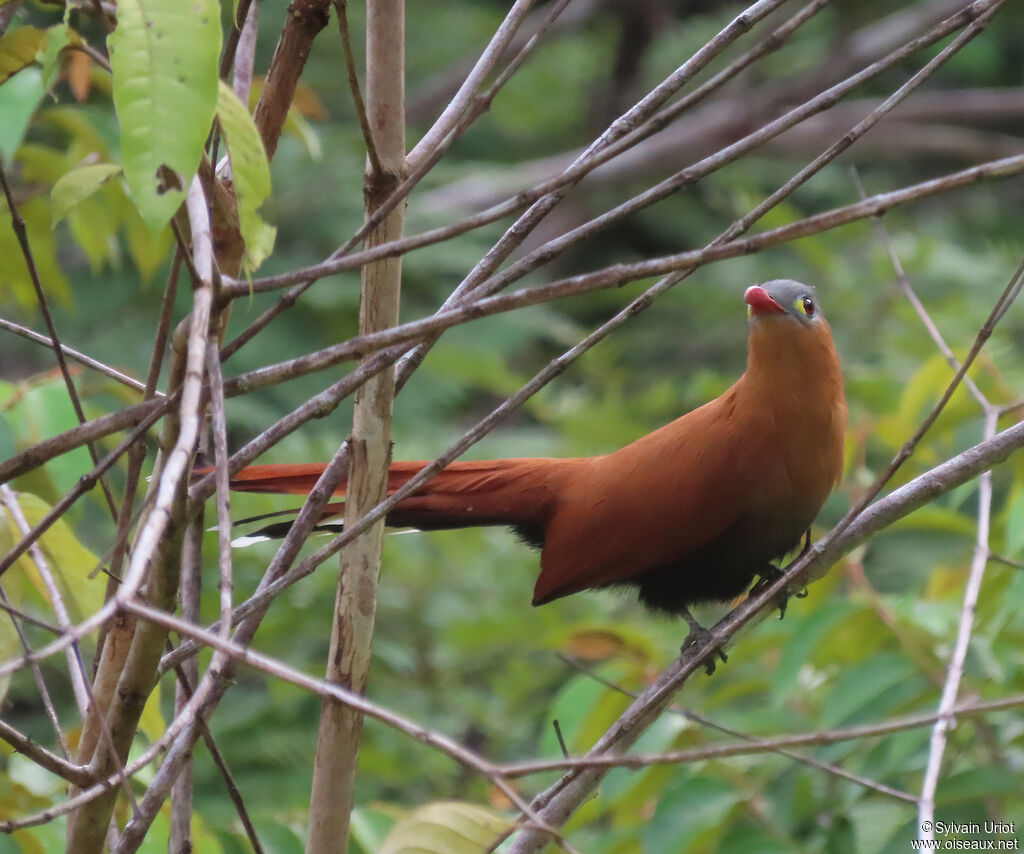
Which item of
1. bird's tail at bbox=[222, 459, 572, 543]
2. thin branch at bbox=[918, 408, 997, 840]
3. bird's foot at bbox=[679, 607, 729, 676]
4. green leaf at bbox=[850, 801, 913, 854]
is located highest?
thin branch at bbox=[918, 408, 997, 840]

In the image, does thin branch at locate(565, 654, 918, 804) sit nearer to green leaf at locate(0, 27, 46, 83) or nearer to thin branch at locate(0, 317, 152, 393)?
thin branch at locate(0, 317, 152, 393)

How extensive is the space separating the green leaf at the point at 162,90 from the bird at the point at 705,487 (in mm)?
1589

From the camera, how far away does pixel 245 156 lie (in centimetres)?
114

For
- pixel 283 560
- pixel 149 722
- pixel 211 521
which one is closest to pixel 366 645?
pixel 283 560

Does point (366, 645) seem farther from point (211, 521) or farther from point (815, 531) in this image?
point (815, 531)

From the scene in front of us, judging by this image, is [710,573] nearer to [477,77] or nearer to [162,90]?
[477,77]

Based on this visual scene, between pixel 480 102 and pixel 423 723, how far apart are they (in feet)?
9.53

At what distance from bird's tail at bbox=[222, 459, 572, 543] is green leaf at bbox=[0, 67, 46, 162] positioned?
864 mm

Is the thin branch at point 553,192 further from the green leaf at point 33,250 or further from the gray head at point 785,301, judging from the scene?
the green leaf at point 33,250

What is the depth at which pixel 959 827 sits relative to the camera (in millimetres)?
2209

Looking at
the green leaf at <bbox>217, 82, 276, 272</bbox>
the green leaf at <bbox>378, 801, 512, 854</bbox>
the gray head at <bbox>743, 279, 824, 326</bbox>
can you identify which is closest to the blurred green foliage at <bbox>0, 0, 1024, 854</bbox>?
the green leaf at <bbox>217, 82, 276, 272</bbox>

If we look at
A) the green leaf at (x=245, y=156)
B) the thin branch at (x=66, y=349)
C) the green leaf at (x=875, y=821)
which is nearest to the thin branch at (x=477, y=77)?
the green leaf at (x=245, y=156)

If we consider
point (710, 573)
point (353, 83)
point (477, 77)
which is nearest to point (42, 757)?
point (353, 83)

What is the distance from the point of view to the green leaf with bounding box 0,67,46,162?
6.86 ft
